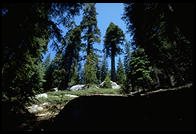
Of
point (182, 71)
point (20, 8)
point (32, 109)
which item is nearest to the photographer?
point (20, 8)

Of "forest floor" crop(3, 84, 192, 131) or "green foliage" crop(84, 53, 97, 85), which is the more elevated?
"green foliage" crop(84, 53, 97, 85)

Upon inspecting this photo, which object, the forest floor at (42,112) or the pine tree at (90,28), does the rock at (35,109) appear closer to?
the forest floor at (42,112)

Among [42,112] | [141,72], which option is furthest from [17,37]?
[141,72]

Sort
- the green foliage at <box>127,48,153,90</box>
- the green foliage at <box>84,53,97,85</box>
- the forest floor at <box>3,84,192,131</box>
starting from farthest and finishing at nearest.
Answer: the green foliage at <box>84,53,97,85</box> → the green foliage at <box>127,48,153,90</box> → the forest floor at <box>3,84,192,131</box>

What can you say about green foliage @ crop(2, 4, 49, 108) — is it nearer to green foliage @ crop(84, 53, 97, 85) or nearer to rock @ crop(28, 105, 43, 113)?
rock @ crop(28, 105, 43, 113)

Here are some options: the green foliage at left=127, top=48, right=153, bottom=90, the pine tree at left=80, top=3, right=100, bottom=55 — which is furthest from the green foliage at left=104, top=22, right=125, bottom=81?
the green foliage at left=127, top=48, right=153, bottom=90

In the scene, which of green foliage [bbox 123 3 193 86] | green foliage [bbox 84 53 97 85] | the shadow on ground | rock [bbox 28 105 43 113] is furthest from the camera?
green foliage [bbox 84 53 97 85]

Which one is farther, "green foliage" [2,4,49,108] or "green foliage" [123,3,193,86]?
"green foliage" [123,3,193,86]

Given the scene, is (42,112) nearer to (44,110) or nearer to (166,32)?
(44,110)

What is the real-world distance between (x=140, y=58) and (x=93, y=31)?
1496 centimetres

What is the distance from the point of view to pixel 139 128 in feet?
12.7

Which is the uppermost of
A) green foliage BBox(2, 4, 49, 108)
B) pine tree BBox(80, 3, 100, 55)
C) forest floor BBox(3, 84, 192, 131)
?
pine tree BBox(80, 3, 100, 55)

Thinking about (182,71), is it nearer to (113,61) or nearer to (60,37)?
(60,37)

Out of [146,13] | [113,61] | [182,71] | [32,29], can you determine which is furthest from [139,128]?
[113,61]
